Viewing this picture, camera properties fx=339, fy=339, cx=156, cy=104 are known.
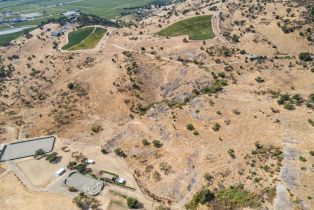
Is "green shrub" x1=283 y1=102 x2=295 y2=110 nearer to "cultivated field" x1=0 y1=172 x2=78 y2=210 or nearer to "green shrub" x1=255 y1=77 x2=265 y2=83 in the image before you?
"green shrub" x1=255 y1=77 x2=265 y2=83

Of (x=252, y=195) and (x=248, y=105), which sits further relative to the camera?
(x=248, y=105)

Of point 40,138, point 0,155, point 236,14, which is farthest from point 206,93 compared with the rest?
point 236,14

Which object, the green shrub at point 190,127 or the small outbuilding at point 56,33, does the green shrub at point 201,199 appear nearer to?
the green shrub at point 190,127

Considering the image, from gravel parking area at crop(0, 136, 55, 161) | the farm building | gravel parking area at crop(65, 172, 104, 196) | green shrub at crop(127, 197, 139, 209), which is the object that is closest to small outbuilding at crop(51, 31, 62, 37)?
the farm building

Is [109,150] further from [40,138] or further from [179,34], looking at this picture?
[179,34]

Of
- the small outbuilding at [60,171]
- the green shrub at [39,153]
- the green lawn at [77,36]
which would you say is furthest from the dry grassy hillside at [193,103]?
the small outbuilding at [60,171]

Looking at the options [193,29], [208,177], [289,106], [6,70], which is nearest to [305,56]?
[289,106]
